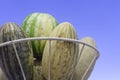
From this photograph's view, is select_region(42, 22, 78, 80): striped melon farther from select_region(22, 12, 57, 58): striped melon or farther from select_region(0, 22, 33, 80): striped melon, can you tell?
select_region(22, 12, 57, 58): striped melon

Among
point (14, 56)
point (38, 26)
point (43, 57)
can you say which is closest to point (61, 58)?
point (43, 57)

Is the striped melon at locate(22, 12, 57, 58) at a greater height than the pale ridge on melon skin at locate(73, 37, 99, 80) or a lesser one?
greater

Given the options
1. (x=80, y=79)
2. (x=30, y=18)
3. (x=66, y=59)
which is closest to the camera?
(x=66, y=59)

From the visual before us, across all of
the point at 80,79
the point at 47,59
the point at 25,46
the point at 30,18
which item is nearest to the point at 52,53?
the point at 47,59

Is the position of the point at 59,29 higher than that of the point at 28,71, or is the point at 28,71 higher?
the point at 59,29

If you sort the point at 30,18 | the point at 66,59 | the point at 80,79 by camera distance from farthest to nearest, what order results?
the point at 30,18
the point at 80,79
the point at 66,59

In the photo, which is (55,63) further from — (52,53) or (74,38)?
(74,38)

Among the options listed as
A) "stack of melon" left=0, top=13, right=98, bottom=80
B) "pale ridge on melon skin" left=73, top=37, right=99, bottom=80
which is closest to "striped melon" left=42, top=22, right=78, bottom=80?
"stack of melon" left=0, top=13, right=98, bottom=80
